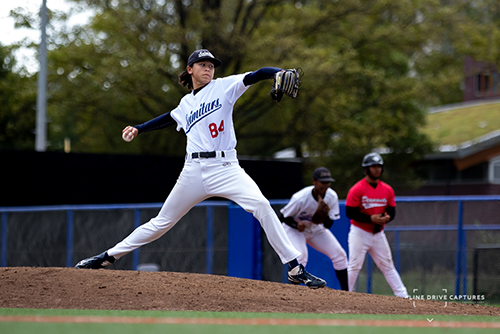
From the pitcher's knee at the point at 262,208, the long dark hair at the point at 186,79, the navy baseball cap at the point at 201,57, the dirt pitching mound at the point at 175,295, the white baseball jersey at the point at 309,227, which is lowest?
the dirt pitching mound at the point at 175,295

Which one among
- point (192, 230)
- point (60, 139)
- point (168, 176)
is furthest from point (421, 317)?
point (60, 139)

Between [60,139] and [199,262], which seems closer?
[199,262]

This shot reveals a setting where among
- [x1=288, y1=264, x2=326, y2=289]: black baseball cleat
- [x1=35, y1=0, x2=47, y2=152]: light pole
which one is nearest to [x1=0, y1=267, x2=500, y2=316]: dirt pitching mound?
[x1=288, y1=264, x2=326, y2=289]: black baseball cleat

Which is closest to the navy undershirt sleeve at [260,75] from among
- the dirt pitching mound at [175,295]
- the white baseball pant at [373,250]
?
the dirt pitching mound at [175,295]

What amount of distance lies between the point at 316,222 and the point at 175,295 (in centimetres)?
314

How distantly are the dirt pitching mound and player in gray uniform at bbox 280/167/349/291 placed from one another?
1.97m

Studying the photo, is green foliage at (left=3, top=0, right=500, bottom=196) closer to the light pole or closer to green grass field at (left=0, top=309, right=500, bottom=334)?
the light pole

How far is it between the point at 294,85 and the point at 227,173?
1.00m

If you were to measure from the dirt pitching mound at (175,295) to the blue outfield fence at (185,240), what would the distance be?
141 inches

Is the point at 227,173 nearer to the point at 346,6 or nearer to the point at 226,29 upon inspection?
the point at 226,29

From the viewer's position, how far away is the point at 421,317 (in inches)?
197

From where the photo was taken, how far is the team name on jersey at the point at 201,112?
560 centimetres

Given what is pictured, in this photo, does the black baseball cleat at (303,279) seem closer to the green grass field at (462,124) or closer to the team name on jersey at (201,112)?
the team name on jersey at (201,112)

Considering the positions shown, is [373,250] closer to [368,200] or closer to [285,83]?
[368,200]
